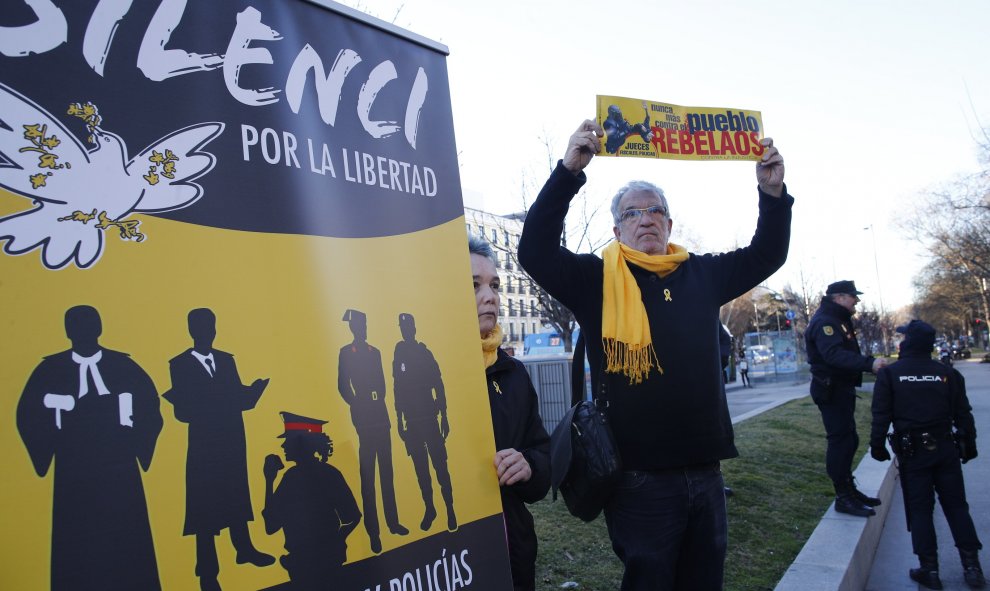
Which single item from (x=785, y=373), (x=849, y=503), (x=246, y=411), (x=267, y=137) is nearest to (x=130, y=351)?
(x=246, y=411)

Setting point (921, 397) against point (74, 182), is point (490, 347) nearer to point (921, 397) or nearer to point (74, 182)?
point (74, 182)

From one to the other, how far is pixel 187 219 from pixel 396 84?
74 cm

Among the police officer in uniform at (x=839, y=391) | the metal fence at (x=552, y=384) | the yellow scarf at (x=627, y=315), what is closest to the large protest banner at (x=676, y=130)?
the yellow scarf at (x=627, y=315)

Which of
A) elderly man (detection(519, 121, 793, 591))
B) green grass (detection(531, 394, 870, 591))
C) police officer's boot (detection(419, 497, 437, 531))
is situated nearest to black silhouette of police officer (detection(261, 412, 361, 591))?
police officer's boot (detection(419, 497, 437, 531))

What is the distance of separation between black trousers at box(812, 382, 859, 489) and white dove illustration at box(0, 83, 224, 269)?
19.7 feet

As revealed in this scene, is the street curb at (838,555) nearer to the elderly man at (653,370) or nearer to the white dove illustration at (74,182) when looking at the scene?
the elderly man at (653,370)

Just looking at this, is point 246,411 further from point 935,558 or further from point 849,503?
point 849,503

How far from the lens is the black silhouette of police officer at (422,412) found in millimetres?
1700

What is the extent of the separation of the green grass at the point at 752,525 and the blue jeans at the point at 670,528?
1.65 metres

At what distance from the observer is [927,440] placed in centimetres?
513

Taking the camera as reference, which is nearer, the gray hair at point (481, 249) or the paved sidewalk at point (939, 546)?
the gray hair at point (481, 249)

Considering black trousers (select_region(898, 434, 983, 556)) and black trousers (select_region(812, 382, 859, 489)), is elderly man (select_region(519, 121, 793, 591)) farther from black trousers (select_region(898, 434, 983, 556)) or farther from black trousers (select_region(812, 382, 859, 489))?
black trousers (select_region(812, 382, 859, 489))

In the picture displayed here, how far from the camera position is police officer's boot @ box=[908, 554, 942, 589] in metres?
4.80

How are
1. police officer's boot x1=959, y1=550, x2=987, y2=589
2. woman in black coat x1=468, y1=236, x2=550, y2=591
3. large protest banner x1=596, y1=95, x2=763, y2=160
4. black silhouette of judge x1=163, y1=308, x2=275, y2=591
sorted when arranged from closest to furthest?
1. black silhouette of judge x1=163, y1=308, x2=275, y2=591
2. woman in black coat x1=468, y1=236, x2=550, y2=591
3. large protest banner x1=596, y1=95, x2=763, y2=160
4. police officer's boot x1=959, y1=550, x2=987, y2=589
